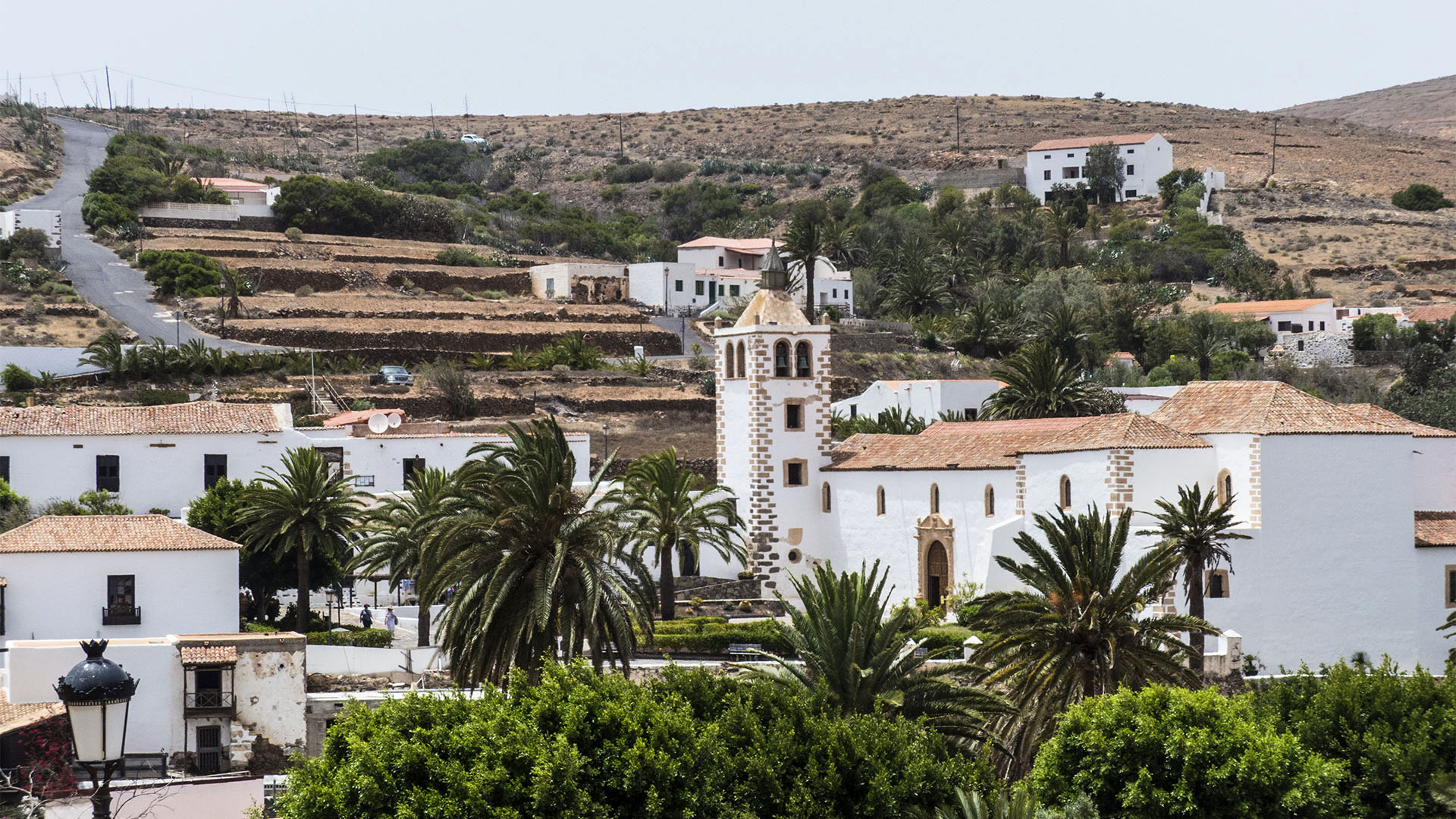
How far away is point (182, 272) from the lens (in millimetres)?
73438

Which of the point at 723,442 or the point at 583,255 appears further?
the point at 583,255

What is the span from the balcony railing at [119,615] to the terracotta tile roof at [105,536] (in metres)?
1.15

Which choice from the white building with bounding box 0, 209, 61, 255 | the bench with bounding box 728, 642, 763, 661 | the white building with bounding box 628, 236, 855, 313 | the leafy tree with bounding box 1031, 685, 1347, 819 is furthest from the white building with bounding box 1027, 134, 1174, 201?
the leafy tree with bounding box 1031, 685, 1347, 819

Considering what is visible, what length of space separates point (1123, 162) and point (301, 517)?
79.6 metres

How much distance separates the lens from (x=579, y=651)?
25.0 meters

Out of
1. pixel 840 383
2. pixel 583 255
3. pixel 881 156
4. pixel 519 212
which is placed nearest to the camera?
pixel 840 383

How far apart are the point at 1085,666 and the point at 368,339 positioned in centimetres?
4575

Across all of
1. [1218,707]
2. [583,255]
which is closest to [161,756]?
[1218,707]

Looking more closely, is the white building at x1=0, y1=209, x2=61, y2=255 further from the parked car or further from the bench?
the bench

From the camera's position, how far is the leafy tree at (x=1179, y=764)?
2147 centimetres

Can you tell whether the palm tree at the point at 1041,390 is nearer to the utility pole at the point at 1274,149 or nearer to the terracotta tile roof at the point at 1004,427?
the terracotta tile roof at the point at 1004,427

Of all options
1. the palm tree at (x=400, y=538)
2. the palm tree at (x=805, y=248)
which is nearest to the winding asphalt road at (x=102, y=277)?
the palm tree at (x=805, y=248)

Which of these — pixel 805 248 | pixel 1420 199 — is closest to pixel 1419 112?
pixel 1420 199

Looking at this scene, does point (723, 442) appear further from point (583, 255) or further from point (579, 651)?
point (583, 255)
